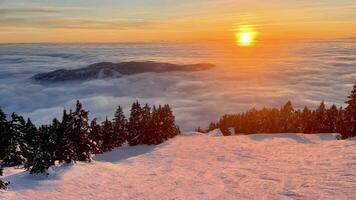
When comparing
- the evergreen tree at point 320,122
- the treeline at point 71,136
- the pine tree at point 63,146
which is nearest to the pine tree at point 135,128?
the treeline at point 71,136

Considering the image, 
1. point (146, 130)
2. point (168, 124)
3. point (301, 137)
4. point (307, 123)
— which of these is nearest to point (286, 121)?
point (307, 123)

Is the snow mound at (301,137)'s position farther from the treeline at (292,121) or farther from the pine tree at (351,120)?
the treeline at (292,121)

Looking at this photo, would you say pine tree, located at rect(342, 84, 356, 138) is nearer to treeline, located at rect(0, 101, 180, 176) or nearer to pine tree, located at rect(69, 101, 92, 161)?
treeline, located at rect(0, 101, 180, 176)

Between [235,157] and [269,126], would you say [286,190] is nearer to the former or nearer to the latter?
[235,157]

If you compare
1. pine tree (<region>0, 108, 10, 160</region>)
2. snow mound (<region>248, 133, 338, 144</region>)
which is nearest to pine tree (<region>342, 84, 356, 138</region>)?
snow mound (<region>248, 133, 338, 144</region>)

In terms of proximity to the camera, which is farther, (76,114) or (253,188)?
(76,114)

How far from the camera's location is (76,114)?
52.9 metres

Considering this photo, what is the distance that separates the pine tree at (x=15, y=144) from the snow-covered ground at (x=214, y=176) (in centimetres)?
Result: 993

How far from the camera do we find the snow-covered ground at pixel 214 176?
33781 millimetres

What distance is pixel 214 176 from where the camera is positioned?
41.7 metres

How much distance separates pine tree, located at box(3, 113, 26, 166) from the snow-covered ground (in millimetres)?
9930

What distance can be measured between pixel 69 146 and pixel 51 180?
6661mm

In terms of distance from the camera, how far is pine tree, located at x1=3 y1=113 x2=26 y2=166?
55875 mm

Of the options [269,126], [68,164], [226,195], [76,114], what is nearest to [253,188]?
[226,195]
